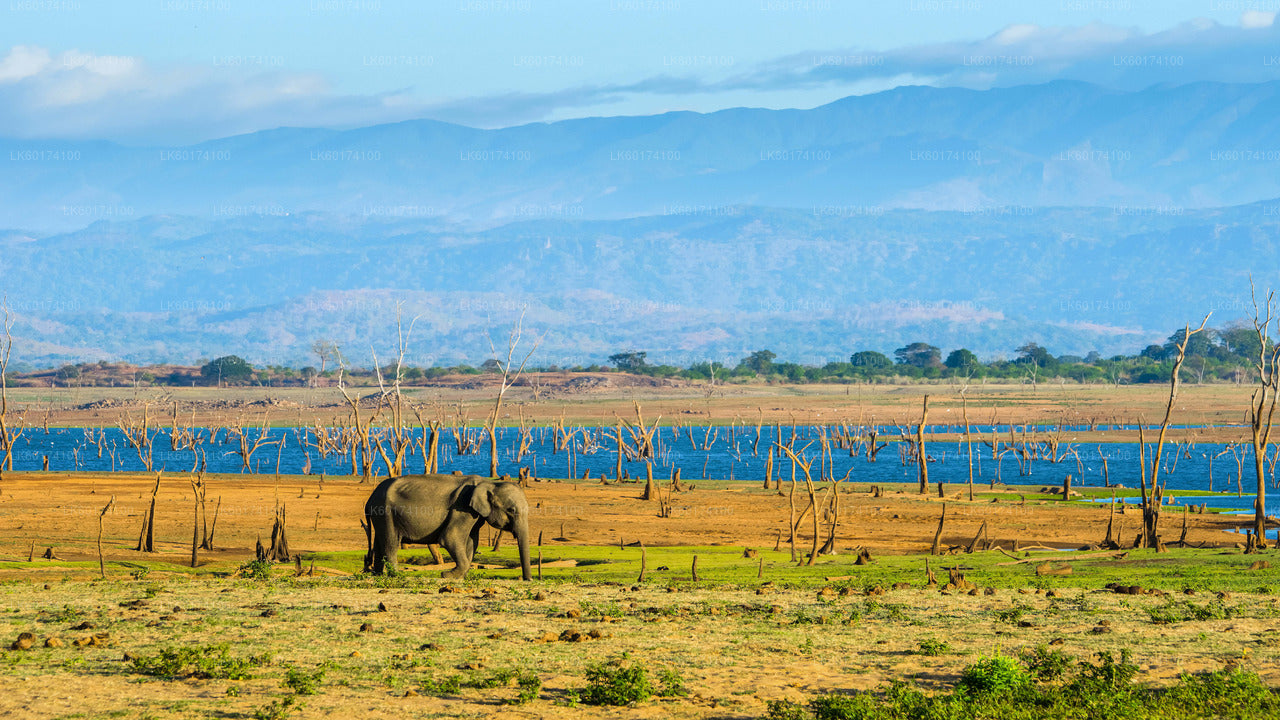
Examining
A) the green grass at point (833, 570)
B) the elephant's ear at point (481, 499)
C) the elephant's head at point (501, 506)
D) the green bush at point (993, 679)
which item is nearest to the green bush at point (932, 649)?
the green bush at point (993, 679)

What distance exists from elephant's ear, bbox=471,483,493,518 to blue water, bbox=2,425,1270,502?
39692mm

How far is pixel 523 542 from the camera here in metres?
24.8

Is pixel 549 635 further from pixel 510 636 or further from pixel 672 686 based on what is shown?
pixel 672 686

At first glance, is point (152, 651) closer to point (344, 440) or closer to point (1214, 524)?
point (1214, 524)

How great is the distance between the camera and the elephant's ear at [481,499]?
25031 millimetres

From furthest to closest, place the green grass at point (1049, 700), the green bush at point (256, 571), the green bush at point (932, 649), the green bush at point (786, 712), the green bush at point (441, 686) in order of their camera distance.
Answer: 1. the green bush at point (256, 571)
2. the green bush at point (932, 649)
3. the green bush at point (441, 686)
4. the green grass at point (1049, 700)
5. the green bush at point (786, 712)

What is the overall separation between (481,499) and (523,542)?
3.96ft

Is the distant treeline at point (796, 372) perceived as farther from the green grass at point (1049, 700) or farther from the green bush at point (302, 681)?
the green grass at point (1049, 700)

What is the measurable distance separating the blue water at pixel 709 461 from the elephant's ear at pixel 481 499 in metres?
39.7

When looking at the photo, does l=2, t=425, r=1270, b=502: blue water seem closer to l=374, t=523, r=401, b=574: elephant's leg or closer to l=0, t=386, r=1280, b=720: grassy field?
l=0, t=386, r=1280, b=720: grassy field

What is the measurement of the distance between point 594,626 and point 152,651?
5.86 metres

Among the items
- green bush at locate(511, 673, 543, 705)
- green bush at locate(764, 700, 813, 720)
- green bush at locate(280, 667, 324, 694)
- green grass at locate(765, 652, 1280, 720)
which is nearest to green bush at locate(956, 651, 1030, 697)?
green grass at locate(765, 652, 1280, 720)

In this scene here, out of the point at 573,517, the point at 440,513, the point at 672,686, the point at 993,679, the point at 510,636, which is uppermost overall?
Answer: the point at 440,513

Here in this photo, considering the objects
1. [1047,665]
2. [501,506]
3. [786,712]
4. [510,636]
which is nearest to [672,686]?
[786,712]
